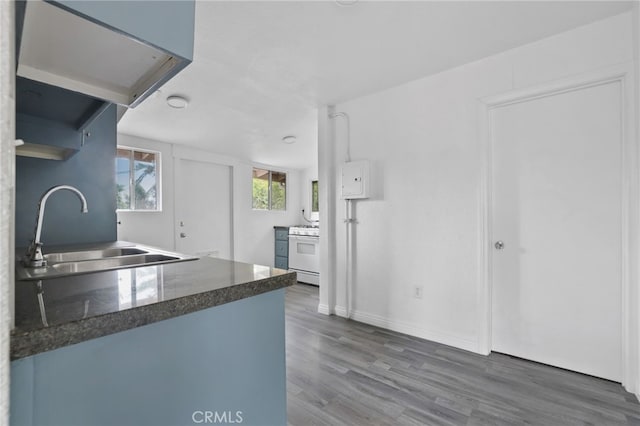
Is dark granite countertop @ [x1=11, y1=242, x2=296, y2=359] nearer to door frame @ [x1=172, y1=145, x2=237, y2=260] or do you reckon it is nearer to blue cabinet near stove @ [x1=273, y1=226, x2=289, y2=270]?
door frame @ [x1=172, y1=145, x2=237, y2=260]

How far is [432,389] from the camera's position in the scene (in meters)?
1.82

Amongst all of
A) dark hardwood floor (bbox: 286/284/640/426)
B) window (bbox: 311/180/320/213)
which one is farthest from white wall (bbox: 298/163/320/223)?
dark hardwood floor (bbox: 286/284/640/426)

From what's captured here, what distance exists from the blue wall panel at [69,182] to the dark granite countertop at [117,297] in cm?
141

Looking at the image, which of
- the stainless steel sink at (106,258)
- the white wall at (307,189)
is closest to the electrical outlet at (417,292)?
the stainless steel sink at (106,258)

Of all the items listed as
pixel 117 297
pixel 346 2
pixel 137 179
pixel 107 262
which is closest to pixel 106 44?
pixel 117 297

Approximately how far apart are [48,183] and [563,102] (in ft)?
12.1

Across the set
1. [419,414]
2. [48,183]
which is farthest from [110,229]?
[419,414]

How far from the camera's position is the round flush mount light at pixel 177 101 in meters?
2.91

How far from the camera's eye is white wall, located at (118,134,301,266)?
153 inches

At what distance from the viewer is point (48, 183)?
2.06 metres

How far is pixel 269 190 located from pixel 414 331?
13.1ft

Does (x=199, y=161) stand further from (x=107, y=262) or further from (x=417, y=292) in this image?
(x=417, y=292)

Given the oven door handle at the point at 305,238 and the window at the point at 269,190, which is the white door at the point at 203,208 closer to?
the window at the point at 269,190

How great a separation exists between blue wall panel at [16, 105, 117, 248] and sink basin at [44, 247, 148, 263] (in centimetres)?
58
